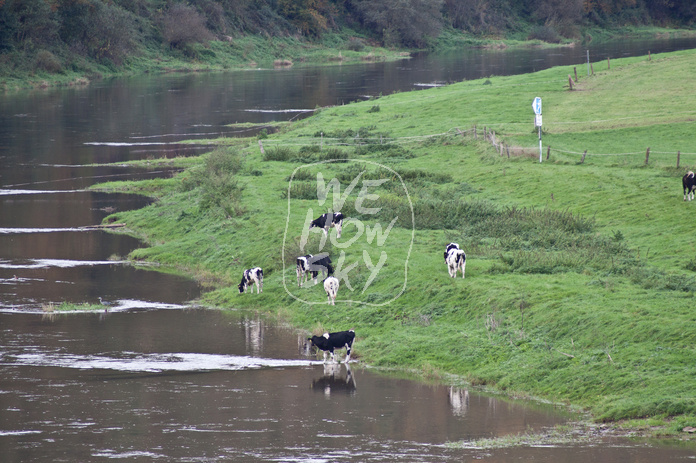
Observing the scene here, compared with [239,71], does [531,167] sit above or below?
below

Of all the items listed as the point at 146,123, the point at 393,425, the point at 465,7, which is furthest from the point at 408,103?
the point at 465,7

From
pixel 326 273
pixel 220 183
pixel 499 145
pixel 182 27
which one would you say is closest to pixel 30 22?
pixel 182 27

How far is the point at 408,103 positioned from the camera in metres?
66.8

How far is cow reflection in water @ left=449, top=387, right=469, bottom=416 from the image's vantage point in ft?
59.6

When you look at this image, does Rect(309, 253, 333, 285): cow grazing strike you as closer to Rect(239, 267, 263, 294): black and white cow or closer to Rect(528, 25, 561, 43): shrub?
Rect(239, 267, 263, 294): black and white cow

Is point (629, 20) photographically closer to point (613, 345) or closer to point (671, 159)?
point (671, 159)

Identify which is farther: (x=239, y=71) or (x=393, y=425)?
(x=239, y=71)

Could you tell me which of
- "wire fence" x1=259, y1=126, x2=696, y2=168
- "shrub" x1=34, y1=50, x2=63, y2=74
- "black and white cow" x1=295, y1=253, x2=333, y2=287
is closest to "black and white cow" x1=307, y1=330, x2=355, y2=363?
"black and white cow" x1=295, y1=253, x2=333, y2=287

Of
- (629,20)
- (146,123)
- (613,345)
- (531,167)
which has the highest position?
(629,20)

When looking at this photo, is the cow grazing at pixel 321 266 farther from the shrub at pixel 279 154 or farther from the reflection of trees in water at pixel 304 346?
the shrub at pixel 279 154

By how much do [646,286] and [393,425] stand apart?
8.64 m

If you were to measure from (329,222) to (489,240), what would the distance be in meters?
5.50

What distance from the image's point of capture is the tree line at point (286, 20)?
10581 centimetres

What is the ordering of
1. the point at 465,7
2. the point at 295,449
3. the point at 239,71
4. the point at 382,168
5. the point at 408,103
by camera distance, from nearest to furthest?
the point at 295,449 → the point at 382,168 → the point at 408,103 → the point at 239,71 → the point at 465,7
